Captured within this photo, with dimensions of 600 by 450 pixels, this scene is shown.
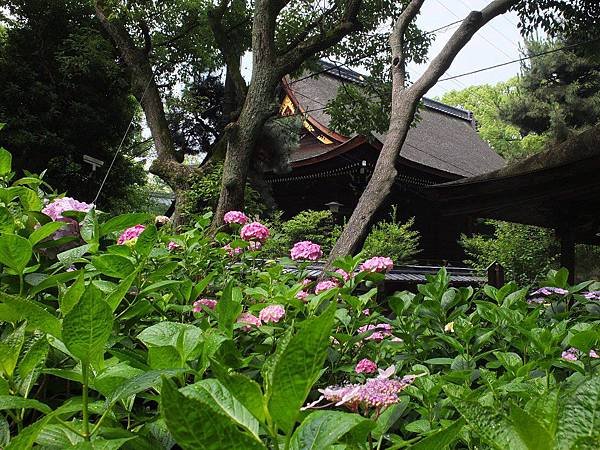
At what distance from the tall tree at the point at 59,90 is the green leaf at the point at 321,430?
1147cm

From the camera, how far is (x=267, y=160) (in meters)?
9.62

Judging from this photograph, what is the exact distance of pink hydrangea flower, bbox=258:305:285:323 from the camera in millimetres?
966

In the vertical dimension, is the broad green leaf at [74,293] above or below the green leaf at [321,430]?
above

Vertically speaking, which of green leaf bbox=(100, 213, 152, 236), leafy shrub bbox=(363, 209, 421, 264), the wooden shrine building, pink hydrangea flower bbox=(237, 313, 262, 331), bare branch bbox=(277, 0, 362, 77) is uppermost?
bare branch bbox=(277, 0, 362, 77)

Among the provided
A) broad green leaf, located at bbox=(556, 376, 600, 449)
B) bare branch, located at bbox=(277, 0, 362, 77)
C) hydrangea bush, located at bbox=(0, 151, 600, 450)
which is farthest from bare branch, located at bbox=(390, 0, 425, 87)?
broad green leaf, located at bbox=(556, 376, 600, 449)

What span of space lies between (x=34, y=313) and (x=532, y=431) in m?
0.39

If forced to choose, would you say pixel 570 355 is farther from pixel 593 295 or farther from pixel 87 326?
pixel 87 326

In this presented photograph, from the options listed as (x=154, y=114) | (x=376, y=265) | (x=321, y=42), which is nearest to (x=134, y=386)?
(x=376, y=265)

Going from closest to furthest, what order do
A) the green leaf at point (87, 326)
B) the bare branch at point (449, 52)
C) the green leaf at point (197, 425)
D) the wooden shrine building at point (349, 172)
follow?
the green leaf at point (197, 425) < the green leaf at point (87, 326) < the bare branch at point (449, 52) < the wooden shrine building at point (349, 172)

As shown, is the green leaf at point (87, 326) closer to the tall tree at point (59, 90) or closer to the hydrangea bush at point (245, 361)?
the hydrangea bush at point (245, 361)

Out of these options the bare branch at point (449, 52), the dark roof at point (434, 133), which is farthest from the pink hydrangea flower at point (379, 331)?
the dark roof at point (434, 133)

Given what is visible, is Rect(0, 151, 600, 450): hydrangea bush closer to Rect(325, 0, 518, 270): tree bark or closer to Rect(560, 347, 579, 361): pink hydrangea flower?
Rect(560, 347, 579, 361): pink hydrangea flower

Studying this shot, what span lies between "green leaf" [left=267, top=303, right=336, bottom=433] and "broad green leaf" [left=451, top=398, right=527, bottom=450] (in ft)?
0.26

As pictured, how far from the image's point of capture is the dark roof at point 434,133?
12.7 m
